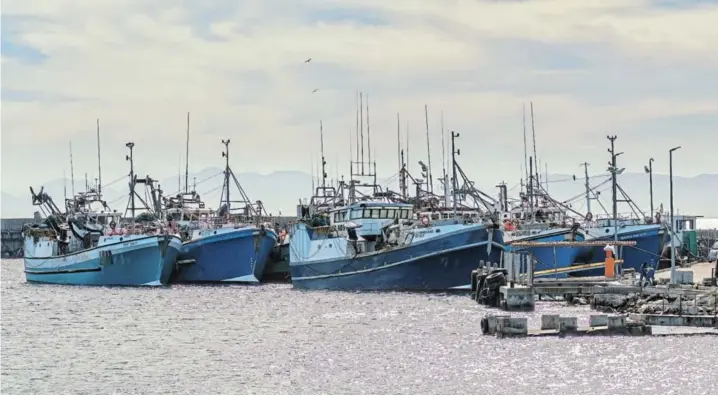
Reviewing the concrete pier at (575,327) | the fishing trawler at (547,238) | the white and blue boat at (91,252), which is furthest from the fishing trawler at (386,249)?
the concrete pier at (575,327)

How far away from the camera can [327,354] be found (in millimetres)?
49688

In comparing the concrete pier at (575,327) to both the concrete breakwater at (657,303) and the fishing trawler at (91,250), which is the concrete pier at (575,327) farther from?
the fishing trawler at (91,250)

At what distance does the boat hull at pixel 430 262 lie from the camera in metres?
76.1

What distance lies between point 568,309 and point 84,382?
81.6 feet

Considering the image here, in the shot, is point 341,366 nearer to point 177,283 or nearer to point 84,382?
point 84,382

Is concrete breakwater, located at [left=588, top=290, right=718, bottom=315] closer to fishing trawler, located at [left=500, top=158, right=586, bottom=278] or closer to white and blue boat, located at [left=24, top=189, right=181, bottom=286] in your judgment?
fishing trawler, located at [left=500, top=158, right=586, bottom=278]

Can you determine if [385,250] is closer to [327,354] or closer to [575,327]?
[327,354]

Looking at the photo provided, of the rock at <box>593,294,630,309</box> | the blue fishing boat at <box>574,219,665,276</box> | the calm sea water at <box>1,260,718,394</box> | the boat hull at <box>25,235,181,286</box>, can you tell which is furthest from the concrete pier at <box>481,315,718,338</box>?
the boat hull at <box>25,235,181,286</box>

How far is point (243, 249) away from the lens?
95.1 metres

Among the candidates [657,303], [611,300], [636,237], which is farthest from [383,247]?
[657,303]

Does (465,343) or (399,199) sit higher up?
(399,199)

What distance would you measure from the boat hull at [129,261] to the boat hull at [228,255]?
1886 mm

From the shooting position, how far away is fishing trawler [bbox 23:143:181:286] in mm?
92562

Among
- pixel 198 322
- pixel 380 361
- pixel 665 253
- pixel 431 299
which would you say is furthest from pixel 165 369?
pixel 665 253
